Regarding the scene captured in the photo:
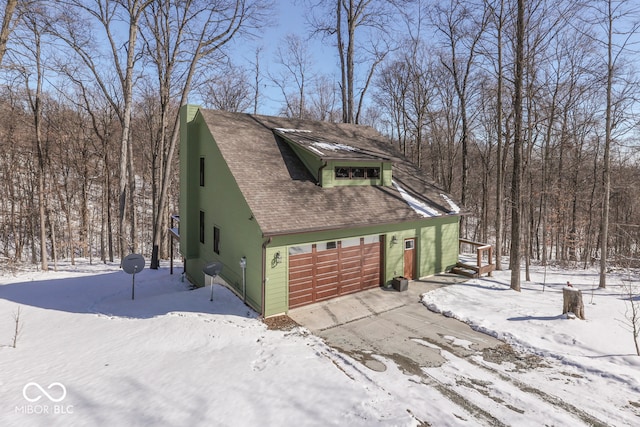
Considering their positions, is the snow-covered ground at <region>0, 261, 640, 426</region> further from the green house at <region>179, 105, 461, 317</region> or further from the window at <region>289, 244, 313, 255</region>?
the window at <region>289, 244, 313, 255</region>

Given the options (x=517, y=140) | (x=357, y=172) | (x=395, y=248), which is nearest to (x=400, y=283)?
(x=395, y=248)

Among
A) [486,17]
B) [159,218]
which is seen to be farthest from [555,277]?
[159,218]

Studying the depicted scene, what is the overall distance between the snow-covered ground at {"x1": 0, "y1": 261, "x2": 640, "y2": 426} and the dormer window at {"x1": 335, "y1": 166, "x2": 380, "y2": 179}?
5.28 metres

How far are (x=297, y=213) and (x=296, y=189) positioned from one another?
134 cm

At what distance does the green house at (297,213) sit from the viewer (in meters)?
9.67

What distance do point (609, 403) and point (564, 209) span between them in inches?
790

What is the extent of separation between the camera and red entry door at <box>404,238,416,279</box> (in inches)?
501

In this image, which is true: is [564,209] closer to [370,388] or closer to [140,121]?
[370,388]

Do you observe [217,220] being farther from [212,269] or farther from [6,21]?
[6,21]

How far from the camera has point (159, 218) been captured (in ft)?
56.1

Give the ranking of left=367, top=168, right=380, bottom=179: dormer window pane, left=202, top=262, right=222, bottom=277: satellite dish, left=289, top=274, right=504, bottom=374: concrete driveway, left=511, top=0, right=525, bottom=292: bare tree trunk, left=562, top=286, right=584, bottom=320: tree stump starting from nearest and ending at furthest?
1. left=289, top=274, right=504, bottom=374: concrete driveway
2. left=562, top=286, right=584, bottom=320: tree stump
3. left=202, top=262, right=222, bottom=277: satellite dish
4. left=511, top=0, right=525, bottom=292: bare tree trunk
5. left=367, top=168, right=380, bottom=179: dormer window pane

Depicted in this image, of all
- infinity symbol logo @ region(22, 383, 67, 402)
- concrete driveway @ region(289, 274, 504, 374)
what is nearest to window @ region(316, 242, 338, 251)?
concrete driveway @ region(289, 274, 504, 374)

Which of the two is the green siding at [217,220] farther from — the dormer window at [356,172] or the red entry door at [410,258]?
the red entry door at [410,258]

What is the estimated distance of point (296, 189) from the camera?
10984 millimetres
